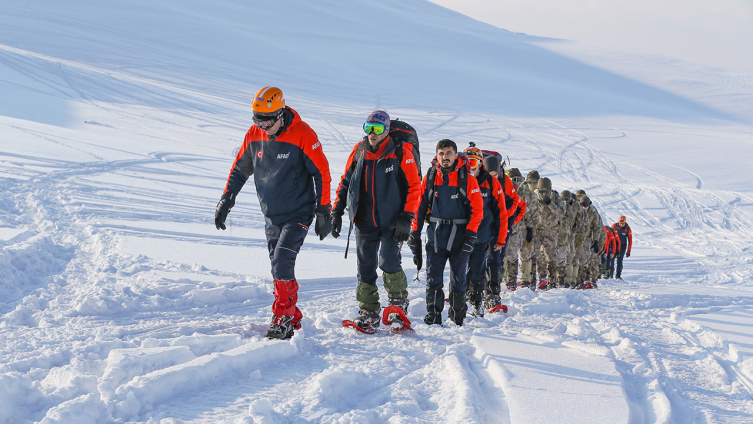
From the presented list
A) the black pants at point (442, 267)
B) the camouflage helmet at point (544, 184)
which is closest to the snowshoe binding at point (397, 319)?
the black pants at point (442, 267)

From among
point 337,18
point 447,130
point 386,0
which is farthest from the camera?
point 386,0

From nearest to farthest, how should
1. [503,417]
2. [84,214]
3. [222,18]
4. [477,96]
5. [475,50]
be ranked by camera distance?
[503,417], [84,214], [477,96], [222,18], [475,50]

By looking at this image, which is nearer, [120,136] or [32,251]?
[32,251]

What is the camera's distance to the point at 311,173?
451 cm

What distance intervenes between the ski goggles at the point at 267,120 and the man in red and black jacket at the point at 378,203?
76 centimetres

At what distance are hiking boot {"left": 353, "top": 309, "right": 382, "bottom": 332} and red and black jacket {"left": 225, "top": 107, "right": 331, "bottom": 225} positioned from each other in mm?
1026

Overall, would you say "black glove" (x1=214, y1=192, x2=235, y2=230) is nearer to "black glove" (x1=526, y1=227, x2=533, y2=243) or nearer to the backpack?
the backpack

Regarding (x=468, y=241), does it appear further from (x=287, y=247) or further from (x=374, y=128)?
(x=287, y=247)

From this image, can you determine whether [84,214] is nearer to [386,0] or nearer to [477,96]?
[477,96]

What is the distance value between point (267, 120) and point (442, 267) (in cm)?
224

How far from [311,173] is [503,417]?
2314 millimetres

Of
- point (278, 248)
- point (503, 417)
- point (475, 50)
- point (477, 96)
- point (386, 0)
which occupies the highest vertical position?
point (386, 0)

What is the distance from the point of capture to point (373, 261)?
16.4 ft

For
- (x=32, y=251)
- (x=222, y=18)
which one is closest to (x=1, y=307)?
(x=32, y=251)
